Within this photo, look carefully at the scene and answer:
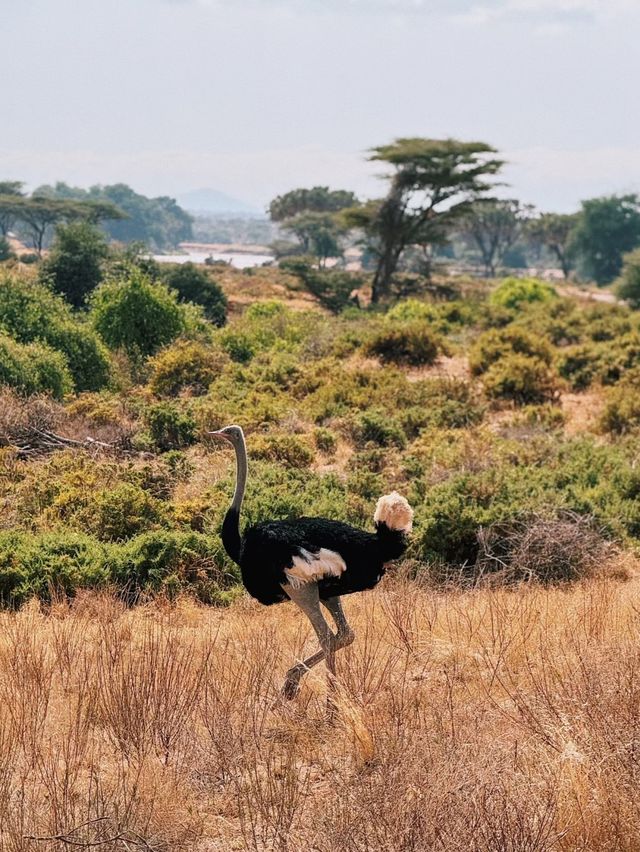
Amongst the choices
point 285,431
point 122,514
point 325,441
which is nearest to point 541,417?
point 325,441

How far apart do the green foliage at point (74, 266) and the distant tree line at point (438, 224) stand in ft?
30.4

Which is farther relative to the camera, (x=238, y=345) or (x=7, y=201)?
(x=7, y=201)

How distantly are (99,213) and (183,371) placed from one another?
4552 cm

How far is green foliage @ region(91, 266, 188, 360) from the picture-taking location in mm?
18469

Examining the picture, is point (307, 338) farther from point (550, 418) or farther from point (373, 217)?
point (373, 217)

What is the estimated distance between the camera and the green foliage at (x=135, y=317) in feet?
60.6

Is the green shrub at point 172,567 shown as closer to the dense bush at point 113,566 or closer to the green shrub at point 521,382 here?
the dense bush at point 113,566

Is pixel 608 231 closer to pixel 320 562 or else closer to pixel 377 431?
pixel 377 431

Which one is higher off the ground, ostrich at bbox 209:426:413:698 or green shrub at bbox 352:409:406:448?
ostrich at bbox 209:426:413:698

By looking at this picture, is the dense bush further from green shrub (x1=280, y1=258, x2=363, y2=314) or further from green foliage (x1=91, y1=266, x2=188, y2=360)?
green shrub (x1=280, y1=258, x2=363, y2=314)

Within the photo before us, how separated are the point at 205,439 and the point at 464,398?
461 centimetres

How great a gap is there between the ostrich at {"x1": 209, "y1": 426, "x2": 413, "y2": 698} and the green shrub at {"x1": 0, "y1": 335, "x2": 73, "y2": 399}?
9117 millimetres

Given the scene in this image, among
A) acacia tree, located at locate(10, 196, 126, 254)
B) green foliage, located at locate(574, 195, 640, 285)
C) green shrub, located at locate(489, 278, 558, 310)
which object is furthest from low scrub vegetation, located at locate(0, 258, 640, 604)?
green foliage, located at locate(574, 195, 640, 285)

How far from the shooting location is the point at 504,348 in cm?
1725
